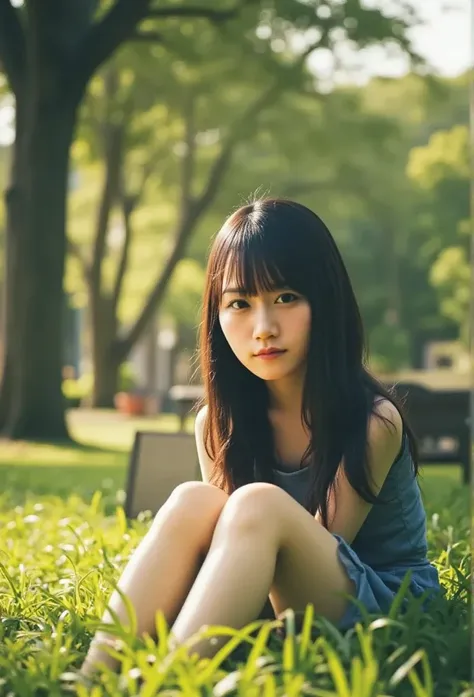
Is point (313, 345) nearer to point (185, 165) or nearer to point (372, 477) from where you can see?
point (372, 477)

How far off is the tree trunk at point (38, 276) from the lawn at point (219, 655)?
7.38 m

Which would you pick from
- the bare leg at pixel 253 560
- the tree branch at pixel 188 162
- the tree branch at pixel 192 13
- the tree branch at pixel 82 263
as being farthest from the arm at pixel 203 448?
the tree branch at pixel 82 263

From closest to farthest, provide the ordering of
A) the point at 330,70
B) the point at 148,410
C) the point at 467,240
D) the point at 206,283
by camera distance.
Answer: the point at 206,283 → the point at 330,70 → the point at 148,410 → the point at 467,240

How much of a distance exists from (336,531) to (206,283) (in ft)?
2.52

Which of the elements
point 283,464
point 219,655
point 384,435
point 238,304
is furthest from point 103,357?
point 219,655

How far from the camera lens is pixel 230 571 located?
2.67 m

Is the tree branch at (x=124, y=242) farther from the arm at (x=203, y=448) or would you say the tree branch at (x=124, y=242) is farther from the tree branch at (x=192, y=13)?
the arm at (x=203, y=448)

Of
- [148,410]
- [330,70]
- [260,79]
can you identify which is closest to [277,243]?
[260,79]

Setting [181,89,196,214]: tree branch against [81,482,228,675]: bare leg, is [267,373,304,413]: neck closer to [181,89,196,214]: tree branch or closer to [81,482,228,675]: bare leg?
[81,482,228,675]: bare leg

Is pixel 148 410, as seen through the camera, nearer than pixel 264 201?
No

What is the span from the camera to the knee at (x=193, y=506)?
114 inches

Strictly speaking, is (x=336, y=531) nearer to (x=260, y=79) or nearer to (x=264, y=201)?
(x=264, y=201)

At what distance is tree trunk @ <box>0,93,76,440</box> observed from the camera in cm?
1324

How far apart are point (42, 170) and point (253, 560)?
36.3 ft
